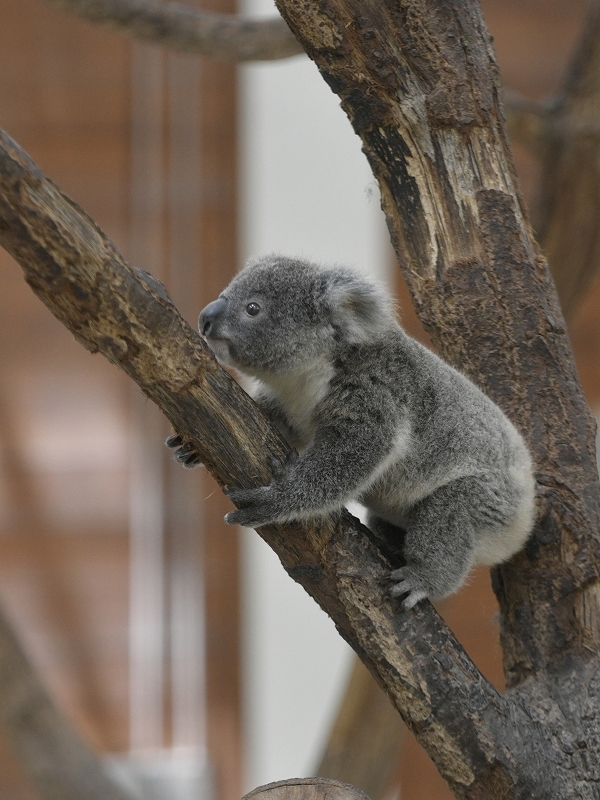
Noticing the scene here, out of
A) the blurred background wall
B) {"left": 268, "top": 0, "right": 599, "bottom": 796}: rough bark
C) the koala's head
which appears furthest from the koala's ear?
the blurred background wall

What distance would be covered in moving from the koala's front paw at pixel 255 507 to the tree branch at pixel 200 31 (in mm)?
2383

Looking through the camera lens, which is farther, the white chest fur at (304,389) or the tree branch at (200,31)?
the tree branch at (200,31)

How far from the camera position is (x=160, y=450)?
553cm

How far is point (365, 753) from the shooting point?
3.82m

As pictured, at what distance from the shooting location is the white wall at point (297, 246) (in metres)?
5.30

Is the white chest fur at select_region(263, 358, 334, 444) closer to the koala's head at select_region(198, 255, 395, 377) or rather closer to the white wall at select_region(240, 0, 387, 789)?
the koala's head at select_region(198, 255, 395, 377)

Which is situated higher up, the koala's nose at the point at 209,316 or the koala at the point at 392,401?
the koala's nose at the point at 209,316

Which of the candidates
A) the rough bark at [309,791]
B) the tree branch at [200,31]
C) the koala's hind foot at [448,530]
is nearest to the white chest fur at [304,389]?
the koala's hind foot at [448,530]

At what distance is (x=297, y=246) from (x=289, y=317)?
9.15 feet

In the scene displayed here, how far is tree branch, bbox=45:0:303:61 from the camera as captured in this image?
12.4 feet

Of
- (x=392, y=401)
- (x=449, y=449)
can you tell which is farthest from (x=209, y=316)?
(x=449, y=449)

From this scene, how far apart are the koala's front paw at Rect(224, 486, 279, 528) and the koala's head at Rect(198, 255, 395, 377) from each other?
1.81ft

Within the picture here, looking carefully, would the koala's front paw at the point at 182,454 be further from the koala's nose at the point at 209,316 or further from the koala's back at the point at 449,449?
the koala's back at the point at 449,449

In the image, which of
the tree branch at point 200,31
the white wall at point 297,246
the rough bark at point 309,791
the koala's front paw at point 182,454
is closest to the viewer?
the rough bark at point 309,791
